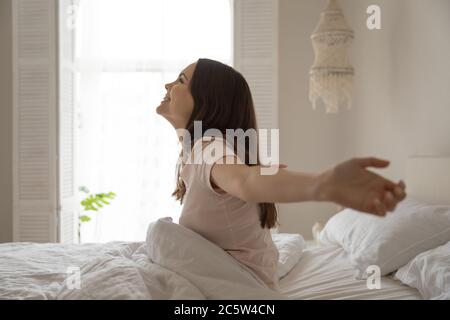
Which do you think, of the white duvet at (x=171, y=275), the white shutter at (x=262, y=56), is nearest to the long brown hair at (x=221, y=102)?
the white duvet at (x=171, y=275)

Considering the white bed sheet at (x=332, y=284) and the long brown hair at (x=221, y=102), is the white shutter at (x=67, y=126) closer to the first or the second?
the white bed sheet at (x=332, y=284)

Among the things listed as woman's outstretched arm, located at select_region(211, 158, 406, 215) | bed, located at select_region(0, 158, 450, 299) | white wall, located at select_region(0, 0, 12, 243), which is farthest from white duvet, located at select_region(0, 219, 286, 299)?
white wall, located at select_region(0, 0, 12, 243)

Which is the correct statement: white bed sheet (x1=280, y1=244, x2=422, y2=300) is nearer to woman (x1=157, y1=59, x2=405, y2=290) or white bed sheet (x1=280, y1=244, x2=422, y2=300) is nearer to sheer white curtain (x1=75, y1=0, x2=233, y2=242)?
woman (x1=157, y1=59, x2=405, y2=290)

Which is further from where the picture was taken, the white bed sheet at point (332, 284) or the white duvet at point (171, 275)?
the white bed sheet at point (332, 284)

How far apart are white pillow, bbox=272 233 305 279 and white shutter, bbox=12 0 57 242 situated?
2278mm

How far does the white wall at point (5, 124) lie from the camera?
4.00 meters

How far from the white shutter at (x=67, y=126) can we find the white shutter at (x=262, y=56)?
136cm

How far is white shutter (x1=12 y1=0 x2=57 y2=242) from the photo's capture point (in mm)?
3773

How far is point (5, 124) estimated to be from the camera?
4.04 meters

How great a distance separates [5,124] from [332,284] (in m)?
3.35

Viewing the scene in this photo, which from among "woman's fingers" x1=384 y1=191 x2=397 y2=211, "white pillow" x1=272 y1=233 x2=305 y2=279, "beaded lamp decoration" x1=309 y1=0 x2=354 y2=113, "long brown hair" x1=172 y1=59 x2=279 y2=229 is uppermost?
"beaded lamp decoration" x1=309 y1=0 x2=354 y2=113

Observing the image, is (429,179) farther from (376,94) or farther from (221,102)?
(221,102)

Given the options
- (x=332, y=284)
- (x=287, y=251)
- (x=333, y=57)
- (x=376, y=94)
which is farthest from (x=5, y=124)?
(x=332, y=284)
